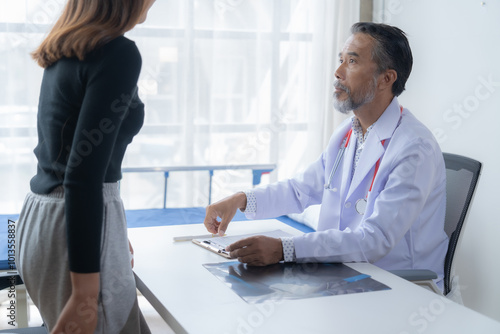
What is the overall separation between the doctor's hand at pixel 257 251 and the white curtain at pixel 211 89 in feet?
6.85

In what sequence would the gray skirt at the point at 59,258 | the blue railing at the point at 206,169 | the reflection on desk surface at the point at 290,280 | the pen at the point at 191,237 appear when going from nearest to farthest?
1. the gray skirt at the point at 59,258
2. the reflection on desk surface at the point at 290,280
3. the pen at the point at 191,237
4. the blue railing at the point at 206,169

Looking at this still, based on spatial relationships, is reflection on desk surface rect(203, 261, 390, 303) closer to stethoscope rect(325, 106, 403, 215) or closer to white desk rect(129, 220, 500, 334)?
white desk rect(129, 220, 500, 334)

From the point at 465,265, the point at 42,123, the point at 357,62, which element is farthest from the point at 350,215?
the point at 465,265

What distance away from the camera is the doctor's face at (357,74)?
1.99 meters

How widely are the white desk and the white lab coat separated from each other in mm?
144

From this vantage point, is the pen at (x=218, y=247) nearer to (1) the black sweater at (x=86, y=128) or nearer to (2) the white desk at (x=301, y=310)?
(2) the white desk at (x=301, y=310)

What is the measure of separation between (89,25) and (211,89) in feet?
8.54

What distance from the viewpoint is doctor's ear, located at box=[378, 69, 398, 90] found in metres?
1.99

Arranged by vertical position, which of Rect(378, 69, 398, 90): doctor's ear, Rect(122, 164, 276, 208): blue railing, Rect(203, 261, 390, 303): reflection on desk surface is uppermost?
Rect(378, 69, 398, 90): doctor's ear

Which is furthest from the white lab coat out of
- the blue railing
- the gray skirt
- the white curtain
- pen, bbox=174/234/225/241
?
the white curtain

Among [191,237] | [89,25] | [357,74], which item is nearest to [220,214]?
[191,237]

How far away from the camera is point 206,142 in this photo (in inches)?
143

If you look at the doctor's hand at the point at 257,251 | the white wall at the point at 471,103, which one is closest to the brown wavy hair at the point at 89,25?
the doctor's hand at the point at 257,251

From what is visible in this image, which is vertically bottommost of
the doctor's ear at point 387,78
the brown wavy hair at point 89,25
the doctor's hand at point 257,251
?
the doctor's hand at point 257,251
